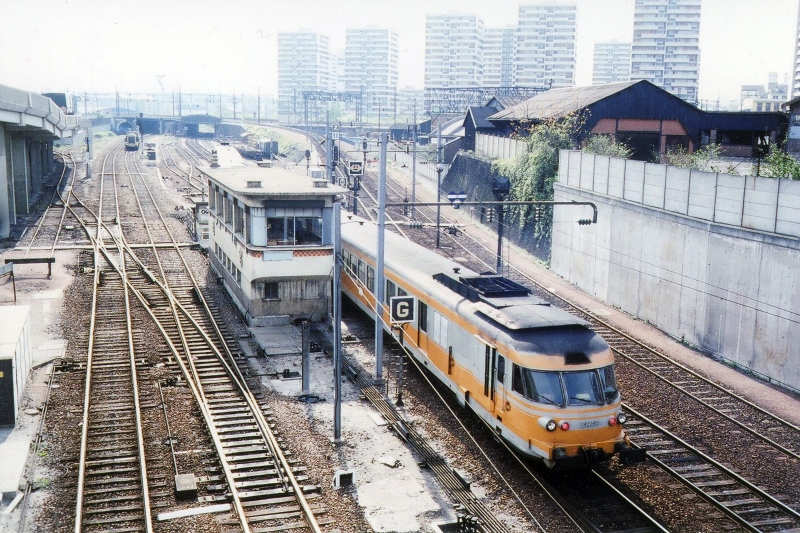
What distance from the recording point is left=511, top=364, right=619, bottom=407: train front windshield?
14.4 m

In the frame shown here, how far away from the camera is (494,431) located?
53.1 ft

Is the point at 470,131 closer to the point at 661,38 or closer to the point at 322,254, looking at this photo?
the point at 322,254

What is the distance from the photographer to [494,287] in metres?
18.0

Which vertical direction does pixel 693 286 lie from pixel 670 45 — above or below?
below

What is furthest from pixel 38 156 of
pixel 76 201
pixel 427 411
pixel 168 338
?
pixel 427 411

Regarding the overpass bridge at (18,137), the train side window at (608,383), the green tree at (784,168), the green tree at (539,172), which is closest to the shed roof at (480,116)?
the green tree at (539,172)

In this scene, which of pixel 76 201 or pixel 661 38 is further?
pixel 661 38

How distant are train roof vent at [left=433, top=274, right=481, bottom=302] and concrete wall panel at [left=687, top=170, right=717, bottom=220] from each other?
11.0 meters

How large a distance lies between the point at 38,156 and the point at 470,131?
113 feet

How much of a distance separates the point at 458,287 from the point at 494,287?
910 mm

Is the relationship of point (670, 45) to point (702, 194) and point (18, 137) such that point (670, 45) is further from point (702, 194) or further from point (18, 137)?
point (702, 194)

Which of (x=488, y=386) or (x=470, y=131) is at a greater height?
(x=470, y=131)

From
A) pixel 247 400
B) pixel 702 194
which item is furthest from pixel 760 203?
pixel 247 400

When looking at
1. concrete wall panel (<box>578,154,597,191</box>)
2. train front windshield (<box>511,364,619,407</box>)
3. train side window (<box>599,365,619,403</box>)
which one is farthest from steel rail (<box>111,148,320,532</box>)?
concrete wall panel (<box>578,154,597,191</box>)
